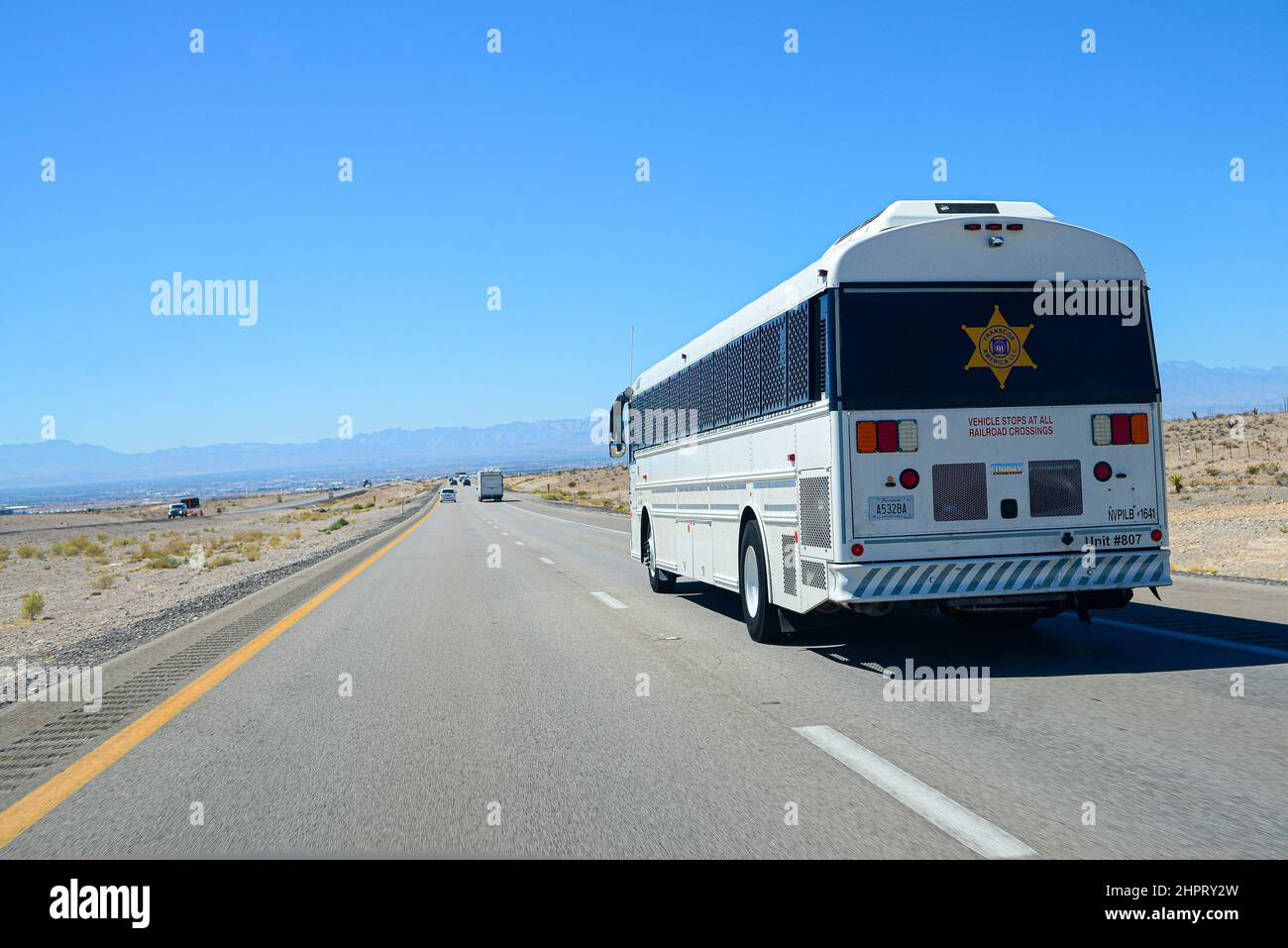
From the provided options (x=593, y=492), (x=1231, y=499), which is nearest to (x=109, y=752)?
(x=1231, y=499)

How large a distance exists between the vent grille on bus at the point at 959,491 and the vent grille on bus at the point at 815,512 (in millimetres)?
850

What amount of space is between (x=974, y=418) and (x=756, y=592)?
2943mm

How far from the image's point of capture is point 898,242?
28.1 feet

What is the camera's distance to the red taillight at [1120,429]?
8.81 m

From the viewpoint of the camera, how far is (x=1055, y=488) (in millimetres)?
8742

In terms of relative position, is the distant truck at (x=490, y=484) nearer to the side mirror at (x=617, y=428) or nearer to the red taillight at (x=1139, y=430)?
the side mirror at (x=617, y=428)

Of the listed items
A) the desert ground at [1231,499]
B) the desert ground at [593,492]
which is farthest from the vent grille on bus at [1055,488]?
the desert ground at [593,492]

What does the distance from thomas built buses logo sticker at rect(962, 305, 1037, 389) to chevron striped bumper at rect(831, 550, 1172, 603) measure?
1.47 meters

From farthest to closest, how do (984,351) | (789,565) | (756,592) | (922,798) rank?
(756,592)
(789,565)
(984,351)
(922,798)

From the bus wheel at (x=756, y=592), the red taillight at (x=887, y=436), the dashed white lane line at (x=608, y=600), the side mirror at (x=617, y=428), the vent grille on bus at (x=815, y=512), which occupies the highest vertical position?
the side mirror at (x=617, y=428)

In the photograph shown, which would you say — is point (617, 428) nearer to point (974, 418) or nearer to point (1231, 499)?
point (974, 418)

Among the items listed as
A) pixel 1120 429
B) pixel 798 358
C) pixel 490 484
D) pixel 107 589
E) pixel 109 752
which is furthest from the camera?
pixel 490 484

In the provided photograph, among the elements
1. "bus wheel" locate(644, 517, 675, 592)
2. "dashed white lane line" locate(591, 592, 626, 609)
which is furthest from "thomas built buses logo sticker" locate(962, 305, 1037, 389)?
"bus wheel" locate(644, 517, 675, 592)
